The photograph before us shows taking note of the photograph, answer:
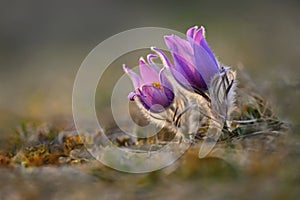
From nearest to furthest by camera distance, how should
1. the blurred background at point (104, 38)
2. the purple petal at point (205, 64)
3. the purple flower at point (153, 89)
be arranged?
1. the purple petal at point (205, 64)
2. the purple flower at point (153, 89)
3. the blurred background at point (104, 38)

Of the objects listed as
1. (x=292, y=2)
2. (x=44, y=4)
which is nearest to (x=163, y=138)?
(x=292, y=2)

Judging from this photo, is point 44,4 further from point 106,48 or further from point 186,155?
point 186,155

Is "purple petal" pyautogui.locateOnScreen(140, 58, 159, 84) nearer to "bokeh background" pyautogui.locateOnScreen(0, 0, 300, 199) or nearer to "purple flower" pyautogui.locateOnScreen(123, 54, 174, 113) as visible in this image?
"purple flower" pyautogui.locateOnScreen(123, 54, 174, 113)

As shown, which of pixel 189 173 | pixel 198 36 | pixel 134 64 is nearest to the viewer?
pixel 189 173

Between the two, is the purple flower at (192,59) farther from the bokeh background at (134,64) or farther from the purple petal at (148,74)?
the bokeh background at (134,64)

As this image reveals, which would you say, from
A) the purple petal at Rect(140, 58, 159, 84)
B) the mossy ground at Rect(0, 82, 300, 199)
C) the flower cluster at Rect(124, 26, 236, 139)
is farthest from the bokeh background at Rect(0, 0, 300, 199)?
the purple petal at Rect(140, 58, 159, 84)

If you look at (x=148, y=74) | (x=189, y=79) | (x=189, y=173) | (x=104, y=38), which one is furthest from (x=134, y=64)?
(x=189, y=173)

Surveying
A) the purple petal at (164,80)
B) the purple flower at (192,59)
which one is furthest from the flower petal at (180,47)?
the purple petal at (164,80)

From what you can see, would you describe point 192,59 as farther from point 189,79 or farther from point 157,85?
point 157,85
